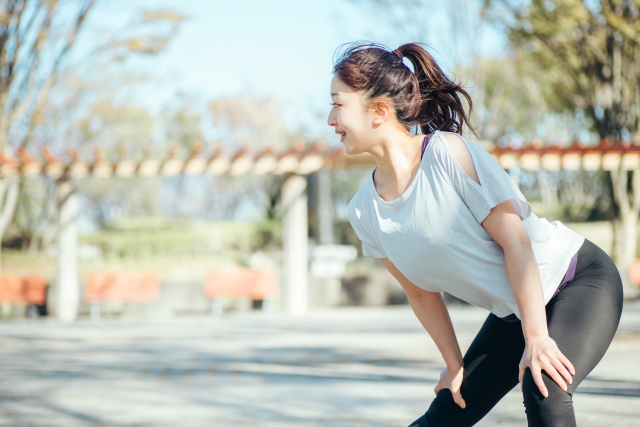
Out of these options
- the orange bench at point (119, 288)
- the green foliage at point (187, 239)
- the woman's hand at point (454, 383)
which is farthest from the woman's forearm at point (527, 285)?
the green foliage at point (187, 239)

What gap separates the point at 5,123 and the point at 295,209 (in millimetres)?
5516

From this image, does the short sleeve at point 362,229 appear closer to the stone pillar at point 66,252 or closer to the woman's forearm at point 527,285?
the woman's forearm at point 527,285

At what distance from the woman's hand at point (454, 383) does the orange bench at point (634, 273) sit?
14.9 metres

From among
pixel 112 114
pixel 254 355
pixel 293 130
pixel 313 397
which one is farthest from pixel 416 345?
pixel 293 130

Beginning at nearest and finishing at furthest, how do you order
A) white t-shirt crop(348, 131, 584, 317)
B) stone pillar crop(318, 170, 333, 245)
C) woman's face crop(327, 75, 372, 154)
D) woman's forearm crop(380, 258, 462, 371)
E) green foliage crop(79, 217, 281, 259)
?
1. white t-shirt crop(348, 131, 584, 317)
2. woman's face crop(327, 75, 372, 154)
3. woman's forearm crop(380, 258, 462, 371)
4. green foliage crop(79, 217, 281, 259)
5. stone pillar crop(318, 170, 333, 245)

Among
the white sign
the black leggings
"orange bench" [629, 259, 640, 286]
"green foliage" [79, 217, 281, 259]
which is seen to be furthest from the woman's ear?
"green foliage" [79, 217, 281, 259]

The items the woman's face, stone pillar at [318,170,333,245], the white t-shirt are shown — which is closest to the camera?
the white t-shirt

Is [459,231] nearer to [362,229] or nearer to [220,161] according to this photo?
[362,229]

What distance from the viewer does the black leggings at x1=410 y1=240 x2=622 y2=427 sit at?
1970 mm

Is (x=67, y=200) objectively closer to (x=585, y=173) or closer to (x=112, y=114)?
(x=112, y=114)

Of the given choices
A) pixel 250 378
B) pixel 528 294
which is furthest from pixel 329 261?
pixel 528 294

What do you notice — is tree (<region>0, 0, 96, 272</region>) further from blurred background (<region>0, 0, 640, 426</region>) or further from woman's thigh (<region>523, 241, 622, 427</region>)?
woman's thigh (<region>523, 241, 622, 427</region>)

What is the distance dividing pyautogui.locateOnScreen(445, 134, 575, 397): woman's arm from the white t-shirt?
1.1 inches

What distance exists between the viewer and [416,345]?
29.9ft
